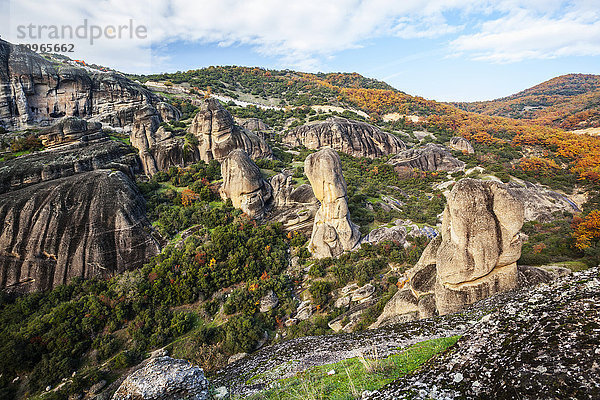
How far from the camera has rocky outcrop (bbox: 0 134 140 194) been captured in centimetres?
2300

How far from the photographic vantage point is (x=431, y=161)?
47.9 m

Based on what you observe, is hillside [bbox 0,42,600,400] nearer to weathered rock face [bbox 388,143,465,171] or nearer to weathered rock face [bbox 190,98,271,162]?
weathered rock face [bbox 190,98,271,162]

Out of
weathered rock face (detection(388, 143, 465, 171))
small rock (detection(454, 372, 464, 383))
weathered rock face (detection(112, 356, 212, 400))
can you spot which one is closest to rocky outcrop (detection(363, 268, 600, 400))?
small rock (detection(454, 372, 464, 383))

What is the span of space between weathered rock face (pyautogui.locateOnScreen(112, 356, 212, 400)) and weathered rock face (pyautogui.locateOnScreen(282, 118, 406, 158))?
53.1 meters

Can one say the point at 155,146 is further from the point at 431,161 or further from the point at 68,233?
the point at 431,161

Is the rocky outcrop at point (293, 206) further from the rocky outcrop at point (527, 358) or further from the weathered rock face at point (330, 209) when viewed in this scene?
the rocky outcrop at point (527, 358)

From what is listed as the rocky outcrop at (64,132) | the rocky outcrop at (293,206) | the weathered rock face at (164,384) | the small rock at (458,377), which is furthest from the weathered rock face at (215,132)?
the small rock at (458,377)

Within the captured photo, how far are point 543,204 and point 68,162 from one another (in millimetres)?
53850

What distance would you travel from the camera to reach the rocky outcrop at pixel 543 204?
98.6 ft

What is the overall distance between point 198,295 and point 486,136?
68219 mm

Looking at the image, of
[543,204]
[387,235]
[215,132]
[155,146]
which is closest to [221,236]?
[387,235]

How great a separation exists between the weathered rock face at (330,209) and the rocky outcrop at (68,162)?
23.5 metres

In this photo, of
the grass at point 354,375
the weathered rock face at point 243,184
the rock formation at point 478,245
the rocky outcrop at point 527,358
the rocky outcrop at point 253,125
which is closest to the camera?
the rocky outcrop at point 527,358

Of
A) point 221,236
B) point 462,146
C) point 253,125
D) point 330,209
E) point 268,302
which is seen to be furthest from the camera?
point 253,125
